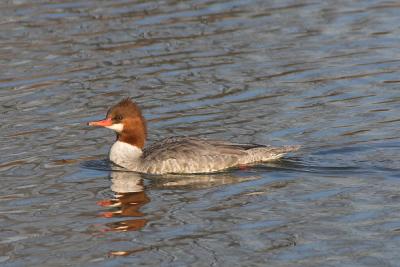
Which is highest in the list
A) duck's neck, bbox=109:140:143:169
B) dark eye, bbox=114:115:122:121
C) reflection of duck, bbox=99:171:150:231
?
dark eye, bbox=114:115:122:121

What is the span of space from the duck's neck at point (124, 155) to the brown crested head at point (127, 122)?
0.11m

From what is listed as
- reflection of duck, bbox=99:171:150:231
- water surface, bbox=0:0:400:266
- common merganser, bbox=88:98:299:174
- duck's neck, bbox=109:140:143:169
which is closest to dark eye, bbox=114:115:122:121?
common merganser, bbox=88:98:299:174

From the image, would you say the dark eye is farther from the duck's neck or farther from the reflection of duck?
the reflection of duck

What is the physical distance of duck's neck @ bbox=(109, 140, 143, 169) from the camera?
1432cm

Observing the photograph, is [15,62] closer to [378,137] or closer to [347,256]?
[378,137]

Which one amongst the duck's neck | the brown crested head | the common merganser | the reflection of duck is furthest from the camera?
the brown crested head

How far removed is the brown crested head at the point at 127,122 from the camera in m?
14.5

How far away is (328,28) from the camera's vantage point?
20.3 m

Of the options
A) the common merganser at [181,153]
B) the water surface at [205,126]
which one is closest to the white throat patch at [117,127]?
the common merganser at [181,153]

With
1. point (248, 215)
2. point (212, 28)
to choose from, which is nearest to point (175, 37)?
point (212, 28)

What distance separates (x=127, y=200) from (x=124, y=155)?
5.94 ft

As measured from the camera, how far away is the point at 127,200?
12672 millimetres

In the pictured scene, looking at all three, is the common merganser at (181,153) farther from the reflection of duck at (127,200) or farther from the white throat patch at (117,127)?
the reflection of duck at (127,200)

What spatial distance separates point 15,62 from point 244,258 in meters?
10.3
